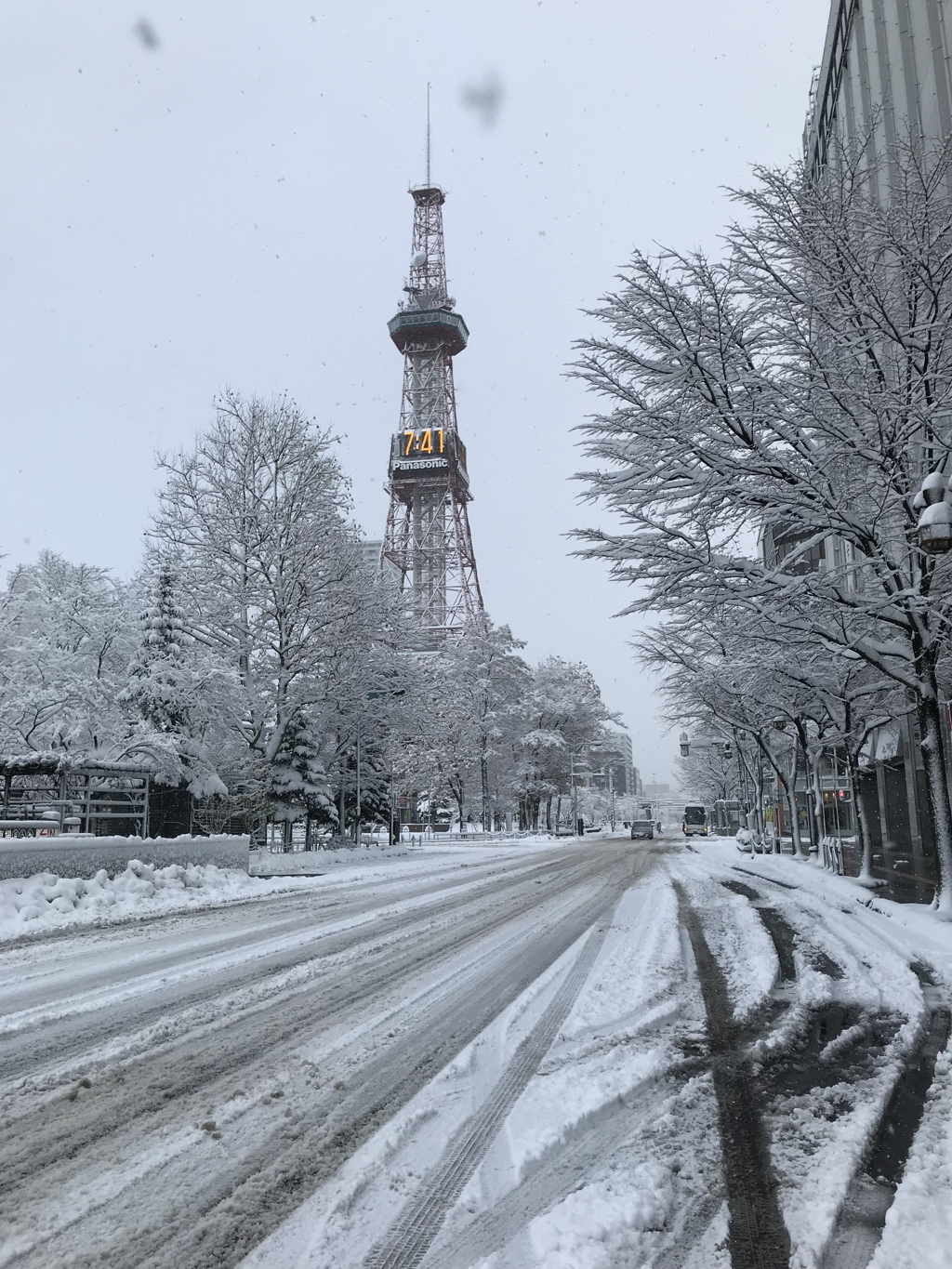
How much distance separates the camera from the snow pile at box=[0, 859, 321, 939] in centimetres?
1027

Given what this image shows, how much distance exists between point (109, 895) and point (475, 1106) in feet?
32.3

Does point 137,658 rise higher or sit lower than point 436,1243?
higher

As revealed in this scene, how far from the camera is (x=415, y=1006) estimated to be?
5777 millimetres

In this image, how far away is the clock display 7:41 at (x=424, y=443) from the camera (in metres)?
77.2

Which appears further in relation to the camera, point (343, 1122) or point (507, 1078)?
point (507, 1078)

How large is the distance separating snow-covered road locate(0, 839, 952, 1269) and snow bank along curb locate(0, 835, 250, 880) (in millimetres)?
4329

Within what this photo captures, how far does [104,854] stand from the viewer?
13.8 m

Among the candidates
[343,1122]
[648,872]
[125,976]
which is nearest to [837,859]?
[648,872]

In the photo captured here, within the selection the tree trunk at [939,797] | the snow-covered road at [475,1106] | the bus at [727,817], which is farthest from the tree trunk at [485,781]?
the snow-covered road at [475,1106]

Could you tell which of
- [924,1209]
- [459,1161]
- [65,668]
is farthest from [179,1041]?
[65,668]

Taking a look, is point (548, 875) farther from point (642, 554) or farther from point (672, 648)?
point (642, 554)

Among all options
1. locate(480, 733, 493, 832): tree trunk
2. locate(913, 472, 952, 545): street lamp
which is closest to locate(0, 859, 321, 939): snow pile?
locate(913, 472, 952, 545): street lamp

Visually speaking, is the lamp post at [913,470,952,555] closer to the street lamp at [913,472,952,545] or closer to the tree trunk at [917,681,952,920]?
the street lamp at [913,472,952,545]

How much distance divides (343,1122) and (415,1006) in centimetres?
219
